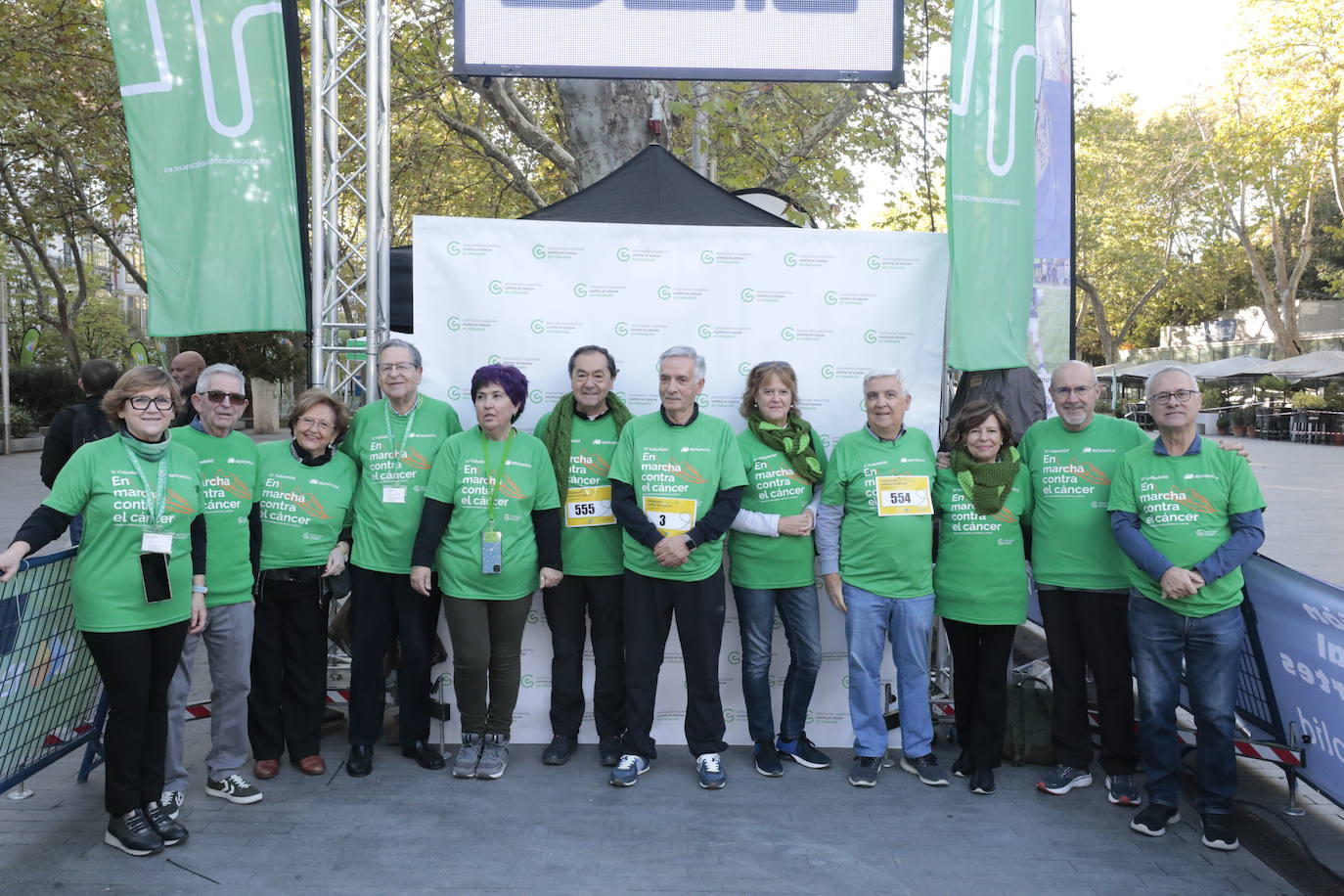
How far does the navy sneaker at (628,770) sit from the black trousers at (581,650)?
25 cm

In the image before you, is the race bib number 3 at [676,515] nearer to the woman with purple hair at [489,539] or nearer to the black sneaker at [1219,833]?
the woman with purple hair at [489,539]

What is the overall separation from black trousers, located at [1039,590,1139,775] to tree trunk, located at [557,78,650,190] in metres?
5.44

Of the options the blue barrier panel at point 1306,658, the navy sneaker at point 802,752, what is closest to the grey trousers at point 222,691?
the navy sneaker at point 802,752

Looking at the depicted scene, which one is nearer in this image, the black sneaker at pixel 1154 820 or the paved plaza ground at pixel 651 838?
the paved plaza ground at pixel 651 838

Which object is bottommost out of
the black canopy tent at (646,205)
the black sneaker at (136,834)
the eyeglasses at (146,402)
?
the black sneaker at (136,834)

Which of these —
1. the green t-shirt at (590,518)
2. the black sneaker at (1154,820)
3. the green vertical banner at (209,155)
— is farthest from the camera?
the green vertical banner at (209,155)

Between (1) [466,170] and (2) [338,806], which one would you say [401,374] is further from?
(1) [466,170]

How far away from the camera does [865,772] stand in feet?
13.7

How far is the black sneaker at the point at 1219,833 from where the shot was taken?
3549 mm

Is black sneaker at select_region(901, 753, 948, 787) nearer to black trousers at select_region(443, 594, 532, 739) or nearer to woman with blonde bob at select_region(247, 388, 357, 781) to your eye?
black trousers at select_region(443, 594, 532, 739)

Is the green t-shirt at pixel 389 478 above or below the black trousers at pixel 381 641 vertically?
above

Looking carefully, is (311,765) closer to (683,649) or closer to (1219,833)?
(683,649)

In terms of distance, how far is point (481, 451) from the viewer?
13.4 ft

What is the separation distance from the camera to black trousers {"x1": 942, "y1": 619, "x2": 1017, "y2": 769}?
13.3 ft
